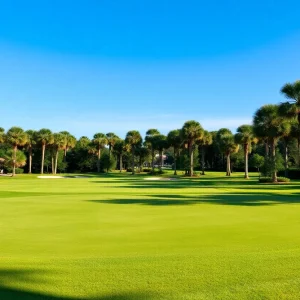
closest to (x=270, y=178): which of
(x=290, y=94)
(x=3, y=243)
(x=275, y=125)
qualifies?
(x=275, y=125)

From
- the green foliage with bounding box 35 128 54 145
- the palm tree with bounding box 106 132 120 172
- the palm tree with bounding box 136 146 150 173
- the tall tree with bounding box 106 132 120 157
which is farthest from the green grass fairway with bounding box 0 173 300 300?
the palm tree with bounding box 106 132 120 172

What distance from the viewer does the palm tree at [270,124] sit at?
174 feet

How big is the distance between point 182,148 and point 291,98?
200 ft

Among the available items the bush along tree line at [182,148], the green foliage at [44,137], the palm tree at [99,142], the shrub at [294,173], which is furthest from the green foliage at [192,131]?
the green foliage at [44,137]

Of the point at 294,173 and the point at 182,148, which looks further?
the point at 182,148

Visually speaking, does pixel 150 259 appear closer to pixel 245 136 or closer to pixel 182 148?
pixel 245 136

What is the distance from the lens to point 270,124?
54.0 m

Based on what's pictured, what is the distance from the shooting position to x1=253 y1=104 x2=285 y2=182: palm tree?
174 ft

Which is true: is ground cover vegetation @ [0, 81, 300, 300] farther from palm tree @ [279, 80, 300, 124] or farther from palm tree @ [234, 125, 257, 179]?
palm tree @ [234, 125, 257, 179]

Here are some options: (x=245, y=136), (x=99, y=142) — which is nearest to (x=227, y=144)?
(x=245, y=136)

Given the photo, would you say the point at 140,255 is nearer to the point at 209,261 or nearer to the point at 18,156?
the point at 209,261

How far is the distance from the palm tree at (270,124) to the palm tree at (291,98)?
11813mm

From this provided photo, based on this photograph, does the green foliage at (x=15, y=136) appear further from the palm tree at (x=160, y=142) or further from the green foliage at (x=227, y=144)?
the green foliage at (x=227, y=144)

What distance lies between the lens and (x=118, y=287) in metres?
5.71
